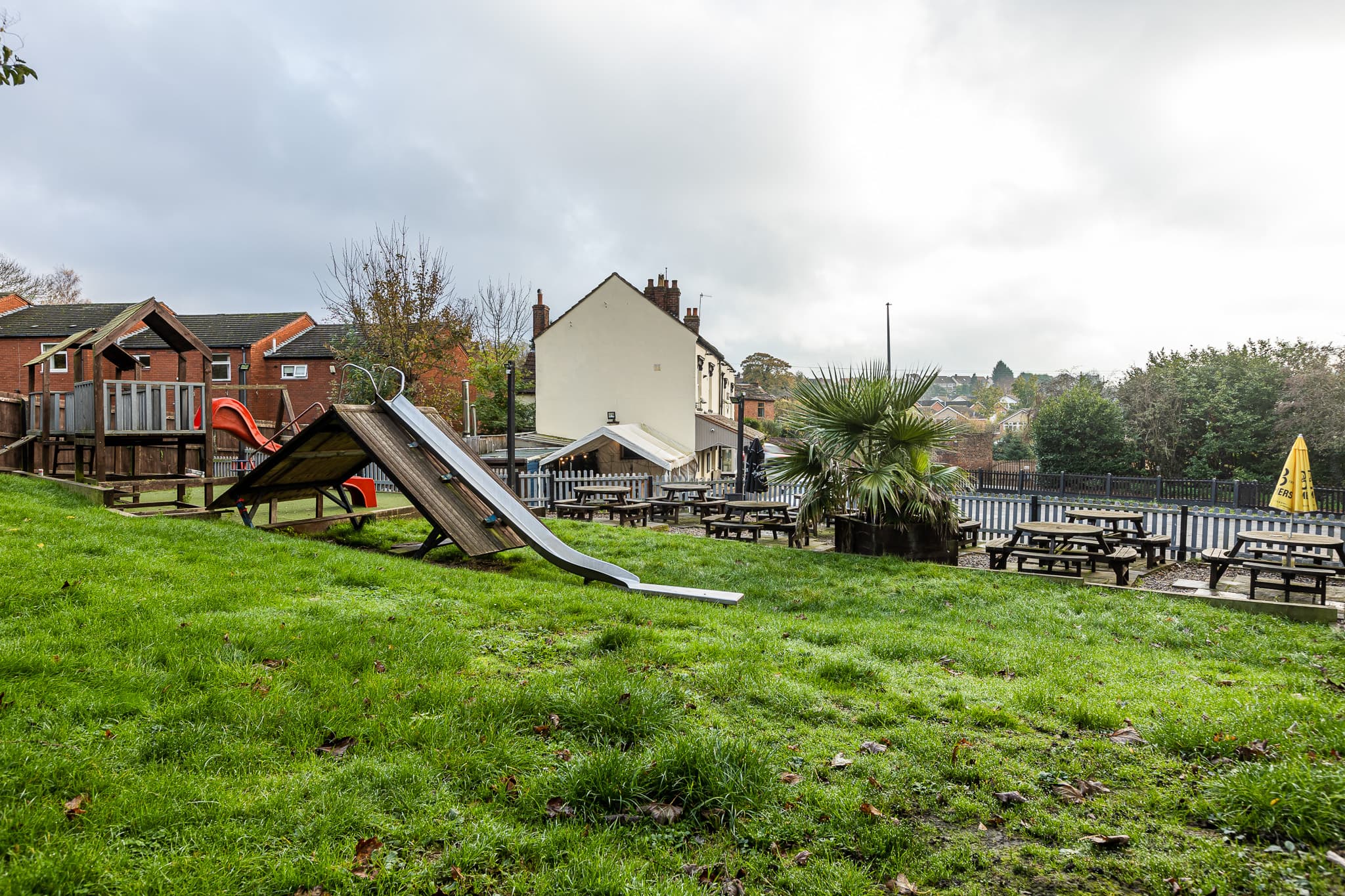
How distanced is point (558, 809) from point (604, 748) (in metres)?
0.51

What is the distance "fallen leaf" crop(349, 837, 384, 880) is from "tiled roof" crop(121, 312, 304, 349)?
48599 millimetres

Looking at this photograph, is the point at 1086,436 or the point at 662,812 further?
the point at 1086,436

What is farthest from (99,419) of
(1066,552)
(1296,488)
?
(1296,488)

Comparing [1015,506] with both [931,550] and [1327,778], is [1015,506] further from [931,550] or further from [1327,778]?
[1327,778]

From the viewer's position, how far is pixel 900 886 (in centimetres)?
275

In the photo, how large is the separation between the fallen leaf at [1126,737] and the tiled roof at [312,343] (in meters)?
45.4

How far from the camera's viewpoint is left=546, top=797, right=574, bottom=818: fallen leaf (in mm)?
3189

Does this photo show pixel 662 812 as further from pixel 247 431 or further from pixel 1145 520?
pixel 1145 520

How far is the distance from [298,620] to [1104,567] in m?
11.4

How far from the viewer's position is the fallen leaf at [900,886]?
8.92 ft

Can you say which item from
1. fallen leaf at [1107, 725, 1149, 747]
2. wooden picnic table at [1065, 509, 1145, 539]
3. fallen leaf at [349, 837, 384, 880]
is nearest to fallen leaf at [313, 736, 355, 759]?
fallen leaf at [349, 837, 384, 880]

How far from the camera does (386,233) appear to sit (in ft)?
128

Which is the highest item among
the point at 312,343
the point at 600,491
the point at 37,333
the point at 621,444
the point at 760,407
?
the point at 37,333

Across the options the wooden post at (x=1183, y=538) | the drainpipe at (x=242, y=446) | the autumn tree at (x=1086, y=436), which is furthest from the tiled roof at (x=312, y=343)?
the autumn tree at (x=1086, y=436)
